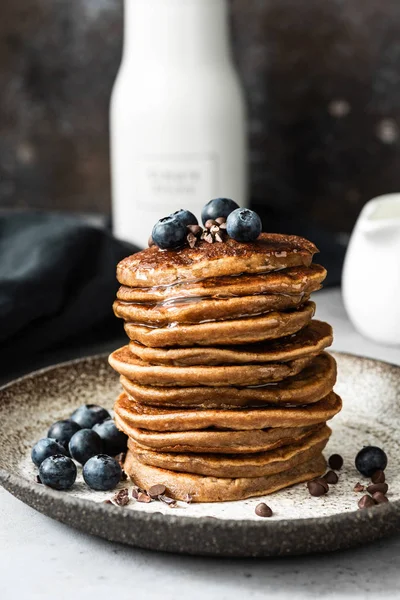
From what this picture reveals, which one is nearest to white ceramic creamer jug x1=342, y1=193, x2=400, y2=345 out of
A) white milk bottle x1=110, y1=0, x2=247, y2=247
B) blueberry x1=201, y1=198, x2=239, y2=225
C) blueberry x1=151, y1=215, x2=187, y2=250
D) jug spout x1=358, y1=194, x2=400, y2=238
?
jug spout x1=358, y1=194, x2=400, y2=238

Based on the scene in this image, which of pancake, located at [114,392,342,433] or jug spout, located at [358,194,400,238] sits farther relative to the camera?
jug spout, located at [358,194,400,238]

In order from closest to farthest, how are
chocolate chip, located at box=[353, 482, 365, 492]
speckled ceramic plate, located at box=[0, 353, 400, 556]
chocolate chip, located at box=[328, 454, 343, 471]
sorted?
speckled ceramic plate, located at box=[0, 353, 400, 556], chocolate chip, located at box=[353, 482, 365, 492], chocolate chip, located at box=[328, 454, 343, 471]

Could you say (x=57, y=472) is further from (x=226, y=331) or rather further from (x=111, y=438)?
(x=226, y=331)

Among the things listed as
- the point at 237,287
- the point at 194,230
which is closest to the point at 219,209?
the point at 194,230

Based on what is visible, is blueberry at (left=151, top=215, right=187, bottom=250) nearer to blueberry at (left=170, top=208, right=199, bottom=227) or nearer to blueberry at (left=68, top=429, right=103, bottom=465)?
blueberry at (left=170, top=208, right=199, bottom=227)

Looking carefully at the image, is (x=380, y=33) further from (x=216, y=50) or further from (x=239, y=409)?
(x=239, y=409)

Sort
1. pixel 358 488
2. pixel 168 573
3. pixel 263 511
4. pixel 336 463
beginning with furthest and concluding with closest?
1. pixel 336 463
2. pixel 358 488
3. pixel 263 511
4. pixel 168 573
